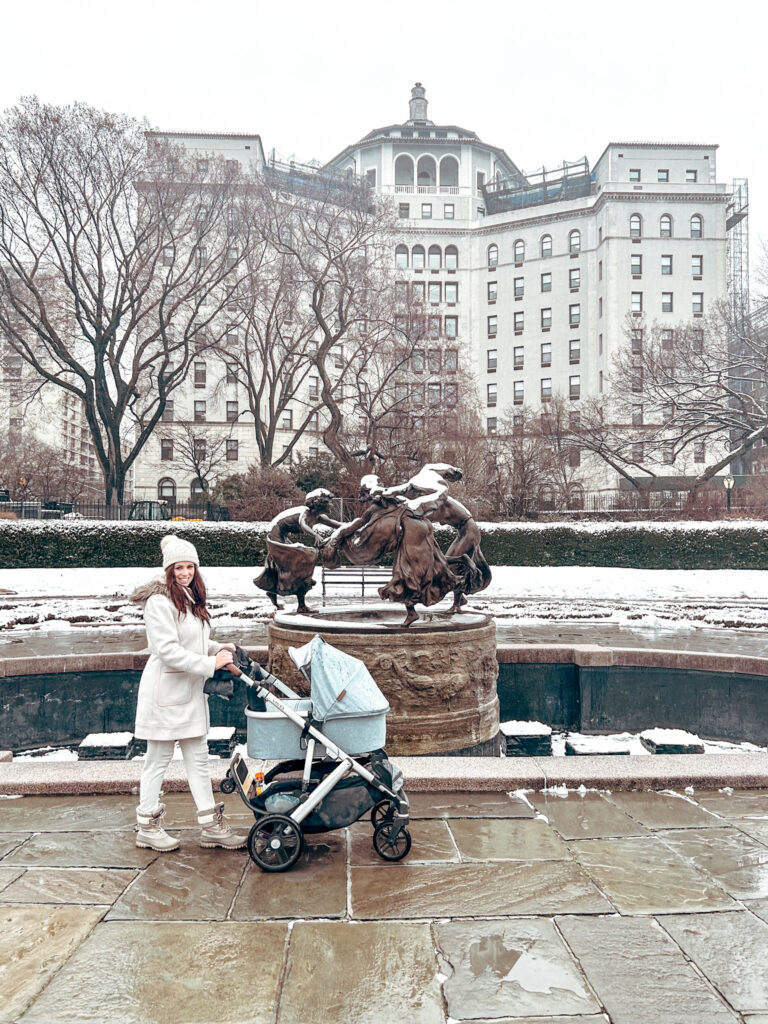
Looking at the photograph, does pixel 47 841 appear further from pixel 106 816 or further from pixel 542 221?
pixel 542 221

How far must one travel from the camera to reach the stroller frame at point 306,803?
4184 mm

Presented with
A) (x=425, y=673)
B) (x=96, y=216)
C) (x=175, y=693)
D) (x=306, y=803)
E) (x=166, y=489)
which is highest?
(x=96, y=216)

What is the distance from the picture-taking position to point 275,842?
13.7 feet

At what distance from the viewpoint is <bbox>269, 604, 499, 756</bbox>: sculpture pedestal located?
8000 millimetres

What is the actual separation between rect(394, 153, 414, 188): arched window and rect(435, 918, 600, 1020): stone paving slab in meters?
73.8

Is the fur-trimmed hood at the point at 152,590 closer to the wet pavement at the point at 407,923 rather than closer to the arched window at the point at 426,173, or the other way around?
the wet pavement at the point at 407,923

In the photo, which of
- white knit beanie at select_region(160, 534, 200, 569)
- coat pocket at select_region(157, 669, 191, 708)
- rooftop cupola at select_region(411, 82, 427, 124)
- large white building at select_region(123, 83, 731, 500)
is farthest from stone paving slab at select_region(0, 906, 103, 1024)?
rooftop cupola at select_region(411, 82, 427, 124)

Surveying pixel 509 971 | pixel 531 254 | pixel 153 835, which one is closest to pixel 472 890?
pixel 509 971

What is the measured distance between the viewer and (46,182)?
1008 inches

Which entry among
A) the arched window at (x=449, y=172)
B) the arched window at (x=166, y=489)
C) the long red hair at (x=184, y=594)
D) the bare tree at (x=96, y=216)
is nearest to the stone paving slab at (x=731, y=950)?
the long red hair at (x=184, y=594)

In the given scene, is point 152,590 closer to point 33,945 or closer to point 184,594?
point 184,594

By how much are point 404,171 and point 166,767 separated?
243 ft

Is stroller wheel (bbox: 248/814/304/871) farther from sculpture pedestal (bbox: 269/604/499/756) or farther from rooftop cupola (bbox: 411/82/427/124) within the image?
rooftop cupola (bbox: 411/82/427/124)

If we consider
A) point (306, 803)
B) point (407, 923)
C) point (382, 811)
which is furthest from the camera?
point (382, 811)
